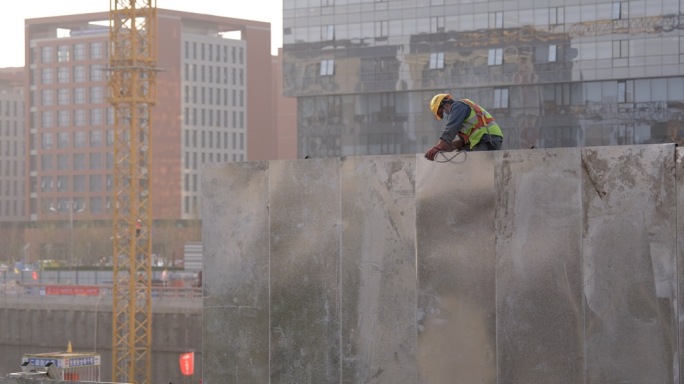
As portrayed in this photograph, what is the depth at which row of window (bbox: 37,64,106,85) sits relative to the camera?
18250 cm

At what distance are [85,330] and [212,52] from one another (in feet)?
357

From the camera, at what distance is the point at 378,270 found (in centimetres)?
1359

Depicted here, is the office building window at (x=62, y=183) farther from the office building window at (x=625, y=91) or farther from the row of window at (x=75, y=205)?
the office building window at (x=625, y=91)

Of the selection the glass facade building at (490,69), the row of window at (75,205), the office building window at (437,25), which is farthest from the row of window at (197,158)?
the office building window at (437,25)

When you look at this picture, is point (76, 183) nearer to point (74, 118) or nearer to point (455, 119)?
point (74, 118)

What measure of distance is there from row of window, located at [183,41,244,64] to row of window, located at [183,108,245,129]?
23.8ft

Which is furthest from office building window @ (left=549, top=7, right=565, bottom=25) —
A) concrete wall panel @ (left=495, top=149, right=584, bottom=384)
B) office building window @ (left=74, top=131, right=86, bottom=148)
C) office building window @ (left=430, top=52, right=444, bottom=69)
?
office building window @ (left=74, top=131, right=86, bottom=148)

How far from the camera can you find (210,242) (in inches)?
569

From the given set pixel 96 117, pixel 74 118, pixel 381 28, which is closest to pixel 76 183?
pixel 74 118

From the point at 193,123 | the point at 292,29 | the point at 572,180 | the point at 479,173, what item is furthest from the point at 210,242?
the point at 193,123

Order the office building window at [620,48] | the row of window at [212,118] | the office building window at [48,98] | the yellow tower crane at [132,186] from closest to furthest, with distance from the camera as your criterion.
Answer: the yellow tower crane at [132,186] < the office building window at [620,48] < the row of window at [212,118] < the office building window at [48,98]

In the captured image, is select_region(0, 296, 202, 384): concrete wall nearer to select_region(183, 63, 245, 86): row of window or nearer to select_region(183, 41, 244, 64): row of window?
select_region(183, 41, 244, 64): row of window

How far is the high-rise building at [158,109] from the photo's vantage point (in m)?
179

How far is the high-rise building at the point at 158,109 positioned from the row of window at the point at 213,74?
14 cm
